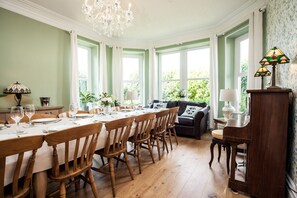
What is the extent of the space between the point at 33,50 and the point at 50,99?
3.77 ft

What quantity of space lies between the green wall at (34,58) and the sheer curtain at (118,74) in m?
1.60

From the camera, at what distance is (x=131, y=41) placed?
5594mm

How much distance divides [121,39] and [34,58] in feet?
9.23

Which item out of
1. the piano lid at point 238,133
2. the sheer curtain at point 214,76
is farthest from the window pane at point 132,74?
the piano lid at point 238,133

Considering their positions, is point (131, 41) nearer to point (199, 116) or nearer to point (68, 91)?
point (68, 91)

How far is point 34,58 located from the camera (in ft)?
11.3

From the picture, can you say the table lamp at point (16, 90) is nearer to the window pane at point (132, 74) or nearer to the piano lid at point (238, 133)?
the window pane at point (132, 74)

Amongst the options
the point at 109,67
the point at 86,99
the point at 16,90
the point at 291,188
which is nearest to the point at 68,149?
the point at 291,188

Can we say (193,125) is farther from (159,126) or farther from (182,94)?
(159,126)

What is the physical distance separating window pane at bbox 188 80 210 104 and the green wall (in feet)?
12.4

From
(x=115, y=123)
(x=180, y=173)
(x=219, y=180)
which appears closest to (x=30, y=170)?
(x=115, y=123)

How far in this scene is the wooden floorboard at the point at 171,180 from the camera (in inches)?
70.5

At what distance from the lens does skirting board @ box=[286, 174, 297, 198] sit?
5.01 ft

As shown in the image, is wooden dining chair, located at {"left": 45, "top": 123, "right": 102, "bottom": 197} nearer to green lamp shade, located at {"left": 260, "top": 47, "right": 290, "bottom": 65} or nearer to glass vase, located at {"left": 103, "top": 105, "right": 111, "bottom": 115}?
glass vase, located at {"left": 103, "top": 105, "right": 111, "bottom": 115}
